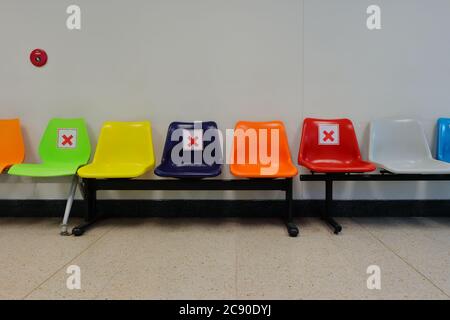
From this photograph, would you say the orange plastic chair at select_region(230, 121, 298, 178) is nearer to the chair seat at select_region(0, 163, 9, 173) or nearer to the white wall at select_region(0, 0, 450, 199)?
the white wall at select_region(0, 0, 450, 199)

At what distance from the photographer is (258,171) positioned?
190 centimetres

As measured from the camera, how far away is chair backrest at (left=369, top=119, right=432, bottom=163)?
2223mm

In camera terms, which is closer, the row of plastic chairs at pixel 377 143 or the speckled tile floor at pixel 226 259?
the speckled tile floor at pixel 226 259

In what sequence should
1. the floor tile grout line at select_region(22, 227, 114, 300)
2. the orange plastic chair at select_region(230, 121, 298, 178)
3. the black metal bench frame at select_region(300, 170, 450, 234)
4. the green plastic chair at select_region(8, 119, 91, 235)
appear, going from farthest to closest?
the green plastic chair at select_region(8, 119, 91, 235) < the orange plastic chair at select_region(230, 121, 298, 178) < the black metal bench frame at select_region(300, 170, 450, 234) < the floor tile grout line at select_region(22, 227, 114, 300)

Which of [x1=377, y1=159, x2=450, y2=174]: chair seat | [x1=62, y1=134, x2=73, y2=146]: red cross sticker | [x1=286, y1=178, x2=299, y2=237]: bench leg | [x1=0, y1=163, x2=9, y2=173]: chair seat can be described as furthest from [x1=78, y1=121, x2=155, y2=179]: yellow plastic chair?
[x1=377, y1=159, x2=450, y2=174]: chair seat

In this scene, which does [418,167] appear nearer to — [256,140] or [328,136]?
[328,136]

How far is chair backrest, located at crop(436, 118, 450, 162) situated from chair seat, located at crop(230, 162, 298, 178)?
1.19 m

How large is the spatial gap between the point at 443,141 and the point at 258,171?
1.49 m

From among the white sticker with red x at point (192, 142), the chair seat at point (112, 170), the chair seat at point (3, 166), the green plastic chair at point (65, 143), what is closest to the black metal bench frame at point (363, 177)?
the white sticker with red x at point (192, 142)

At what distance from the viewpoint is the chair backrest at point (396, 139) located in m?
2.22

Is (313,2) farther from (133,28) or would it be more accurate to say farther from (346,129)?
(133,28)

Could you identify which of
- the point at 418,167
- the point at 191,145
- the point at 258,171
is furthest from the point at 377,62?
the point at 191,145

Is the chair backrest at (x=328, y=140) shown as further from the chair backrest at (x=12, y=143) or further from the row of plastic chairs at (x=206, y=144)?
the chair backrest at (x=12, y=143)
